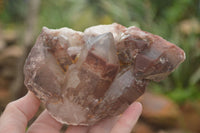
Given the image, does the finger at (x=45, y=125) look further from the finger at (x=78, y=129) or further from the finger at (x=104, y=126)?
the finger at (x=104, y=126)

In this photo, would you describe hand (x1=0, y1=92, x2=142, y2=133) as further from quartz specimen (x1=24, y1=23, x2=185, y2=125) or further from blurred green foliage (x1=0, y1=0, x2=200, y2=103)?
blurred green foliage (x1=0, y1=0, x2=200, y2=103)

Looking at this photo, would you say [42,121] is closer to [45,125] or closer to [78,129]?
Result: [45,125]

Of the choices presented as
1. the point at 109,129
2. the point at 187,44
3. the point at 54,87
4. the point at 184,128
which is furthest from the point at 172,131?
the point at 54,87

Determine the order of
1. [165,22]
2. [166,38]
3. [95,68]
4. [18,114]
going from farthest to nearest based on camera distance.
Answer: [165,22], [166,38], [18,114], [95,68]

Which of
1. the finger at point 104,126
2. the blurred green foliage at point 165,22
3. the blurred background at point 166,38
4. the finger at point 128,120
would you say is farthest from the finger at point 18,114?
the blurred green foliage at point 165,22

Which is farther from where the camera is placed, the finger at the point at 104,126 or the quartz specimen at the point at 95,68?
the finger at the point at 104,126

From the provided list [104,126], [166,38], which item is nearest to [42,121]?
[104,126]
